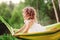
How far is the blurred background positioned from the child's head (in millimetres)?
34

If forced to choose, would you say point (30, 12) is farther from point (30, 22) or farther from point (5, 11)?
point (5, 11)

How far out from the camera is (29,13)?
164 cm

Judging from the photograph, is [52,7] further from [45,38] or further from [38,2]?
[45,38]

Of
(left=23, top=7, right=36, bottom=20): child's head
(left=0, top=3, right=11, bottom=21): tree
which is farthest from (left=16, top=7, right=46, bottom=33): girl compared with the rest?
(left=0, top=3, right=11, bottom=21): tree

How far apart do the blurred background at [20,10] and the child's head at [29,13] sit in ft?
0.11

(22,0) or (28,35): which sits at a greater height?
(22,0)

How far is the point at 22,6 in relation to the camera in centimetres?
166

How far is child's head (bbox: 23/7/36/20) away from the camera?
1.64 metres

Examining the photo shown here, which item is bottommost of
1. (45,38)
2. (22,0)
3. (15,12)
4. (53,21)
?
(45,38)

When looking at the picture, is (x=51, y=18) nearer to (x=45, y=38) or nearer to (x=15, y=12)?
(x=45, y=38)

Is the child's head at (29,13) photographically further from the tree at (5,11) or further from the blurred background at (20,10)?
the tree at (5,11)

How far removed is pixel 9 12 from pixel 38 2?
284 millimetres

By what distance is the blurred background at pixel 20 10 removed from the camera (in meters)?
1.65

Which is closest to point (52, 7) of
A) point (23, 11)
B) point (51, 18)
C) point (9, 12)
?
point (51, 18)
